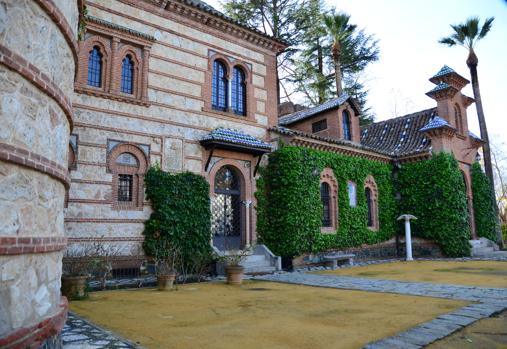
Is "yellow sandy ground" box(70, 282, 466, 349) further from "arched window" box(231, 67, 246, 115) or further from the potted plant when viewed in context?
"arched window" box(231, 67, 246, 115)

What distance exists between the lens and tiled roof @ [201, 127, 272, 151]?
13621mm

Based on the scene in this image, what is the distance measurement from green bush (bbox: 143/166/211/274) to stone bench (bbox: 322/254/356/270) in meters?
5.31

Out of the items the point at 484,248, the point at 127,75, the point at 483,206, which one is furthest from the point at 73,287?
the point at 483,206

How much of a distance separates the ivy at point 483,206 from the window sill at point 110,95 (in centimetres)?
1910

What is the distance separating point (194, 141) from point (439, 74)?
14.9m

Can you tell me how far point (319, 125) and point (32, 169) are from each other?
1736cm

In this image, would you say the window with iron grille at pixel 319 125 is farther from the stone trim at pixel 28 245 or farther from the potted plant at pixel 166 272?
the stone trim at pixel 28 245

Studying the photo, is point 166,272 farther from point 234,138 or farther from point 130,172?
point 234,138

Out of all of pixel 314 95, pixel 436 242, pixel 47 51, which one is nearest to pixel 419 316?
pixel 47 51

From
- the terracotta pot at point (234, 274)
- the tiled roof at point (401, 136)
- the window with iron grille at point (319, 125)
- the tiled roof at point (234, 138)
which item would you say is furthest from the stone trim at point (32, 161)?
the tiled roof at point (401, 136)

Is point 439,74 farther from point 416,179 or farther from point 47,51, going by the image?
point 47,51

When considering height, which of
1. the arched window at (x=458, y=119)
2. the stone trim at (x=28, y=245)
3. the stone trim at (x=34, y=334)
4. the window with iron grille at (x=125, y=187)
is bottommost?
the stone trim at (x=34, y=334)

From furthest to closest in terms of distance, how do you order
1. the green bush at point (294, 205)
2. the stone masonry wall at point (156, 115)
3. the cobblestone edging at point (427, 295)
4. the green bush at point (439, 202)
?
the green bush at point (439, 202)
the green bush at point (294, 205)
the stone masonry wall at point (156, 115)
the cobblestone edging at point (427, 295)

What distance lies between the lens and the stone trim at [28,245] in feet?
10.7
